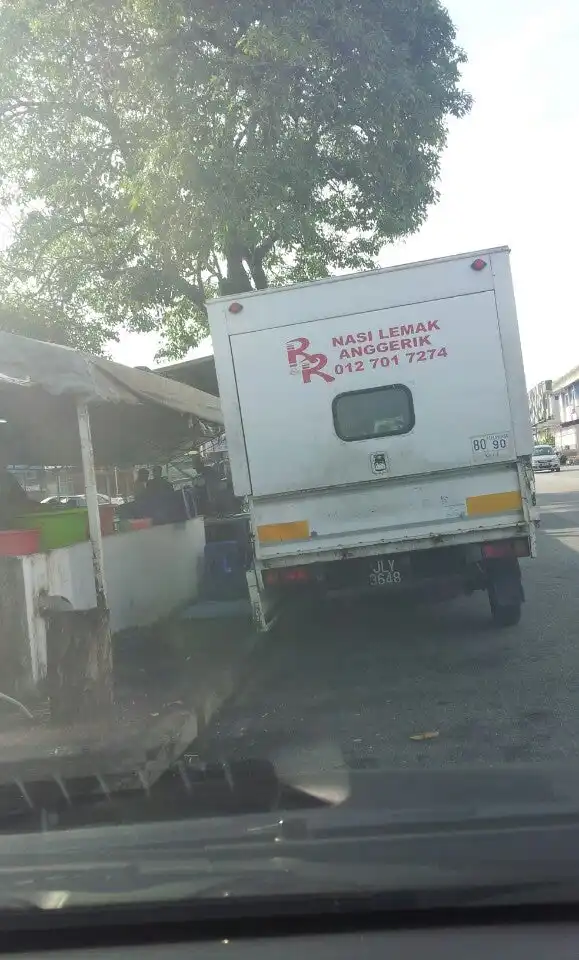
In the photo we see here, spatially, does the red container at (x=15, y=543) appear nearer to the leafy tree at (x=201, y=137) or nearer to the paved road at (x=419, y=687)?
the paved road at (x=419, y=687)

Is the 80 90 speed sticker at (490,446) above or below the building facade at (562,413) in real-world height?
below

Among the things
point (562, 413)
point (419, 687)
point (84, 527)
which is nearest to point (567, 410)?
point (562, 413)

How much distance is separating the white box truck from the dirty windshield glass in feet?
0.08

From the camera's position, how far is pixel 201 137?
13617 mm

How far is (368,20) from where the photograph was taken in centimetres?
1441

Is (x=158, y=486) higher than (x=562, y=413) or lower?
lower

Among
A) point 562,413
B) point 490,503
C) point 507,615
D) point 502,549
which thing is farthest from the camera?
point 562,413

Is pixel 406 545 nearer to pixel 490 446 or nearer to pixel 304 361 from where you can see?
pixel 490 446

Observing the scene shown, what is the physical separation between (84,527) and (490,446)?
12.5ft

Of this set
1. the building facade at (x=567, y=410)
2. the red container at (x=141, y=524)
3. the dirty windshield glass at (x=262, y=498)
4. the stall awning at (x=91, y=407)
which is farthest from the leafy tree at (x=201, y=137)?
the building facade at (x=567, y=410)

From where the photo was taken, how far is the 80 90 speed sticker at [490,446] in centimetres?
794

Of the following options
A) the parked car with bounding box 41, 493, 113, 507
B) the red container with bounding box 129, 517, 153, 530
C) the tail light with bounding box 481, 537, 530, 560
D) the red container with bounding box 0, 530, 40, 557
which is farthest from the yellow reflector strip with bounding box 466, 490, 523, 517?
the parked car with bounding box 41, 493, 113, 507

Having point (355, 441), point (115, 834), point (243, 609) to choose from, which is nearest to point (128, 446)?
point (243, 609)

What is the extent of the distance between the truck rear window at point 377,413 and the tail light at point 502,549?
1264 mm
